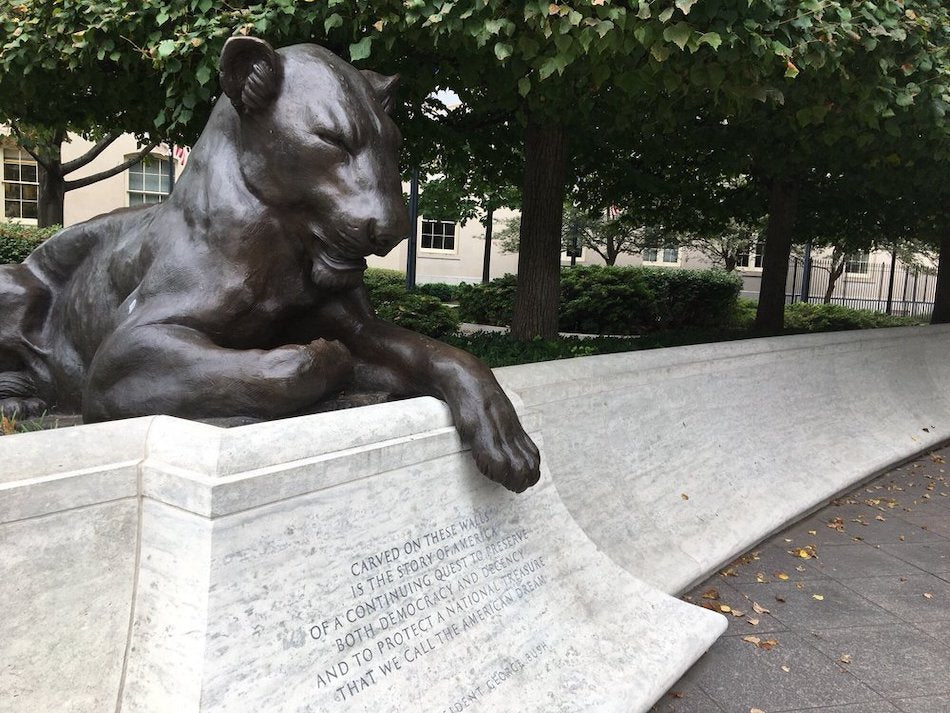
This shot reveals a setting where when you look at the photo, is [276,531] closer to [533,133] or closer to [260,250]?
[260,250]

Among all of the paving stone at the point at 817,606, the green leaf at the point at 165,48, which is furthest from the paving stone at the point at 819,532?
the green leaf at the point at 165,48

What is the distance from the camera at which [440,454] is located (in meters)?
2.78

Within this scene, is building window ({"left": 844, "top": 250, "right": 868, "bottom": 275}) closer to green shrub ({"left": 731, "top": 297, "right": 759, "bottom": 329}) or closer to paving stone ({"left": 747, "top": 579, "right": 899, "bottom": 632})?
green shrub ({"left": 731, "top": 297, "right": 759, "bottom": 329})

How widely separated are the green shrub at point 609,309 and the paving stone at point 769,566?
1094 cm

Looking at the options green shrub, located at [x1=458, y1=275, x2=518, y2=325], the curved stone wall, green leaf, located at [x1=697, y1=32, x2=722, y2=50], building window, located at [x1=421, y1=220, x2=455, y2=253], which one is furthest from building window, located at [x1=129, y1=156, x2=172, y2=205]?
green leaf, located at [x1=697, y1=32, x2=722, y2=50]

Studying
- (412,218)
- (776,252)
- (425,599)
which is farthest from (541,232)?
(412,218)

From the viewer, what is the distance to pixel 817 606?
4160 mm

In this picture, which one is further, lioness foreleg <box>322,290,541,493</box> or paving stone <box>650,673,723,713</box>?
paving stone <box>650,673,723,713</box>

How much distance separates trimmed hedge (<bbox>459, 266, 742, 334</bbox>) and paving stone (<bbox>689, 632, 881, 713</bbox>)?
1147 centimetres

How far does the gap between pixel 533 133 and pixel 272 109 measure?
20.8 feet

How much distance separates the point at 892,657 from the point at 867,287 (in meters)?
39.6

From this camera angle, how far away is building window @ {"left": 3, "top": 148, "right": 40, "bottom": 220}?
24250mm

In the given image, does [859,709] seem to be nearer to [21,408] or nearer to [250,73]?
[250,73]

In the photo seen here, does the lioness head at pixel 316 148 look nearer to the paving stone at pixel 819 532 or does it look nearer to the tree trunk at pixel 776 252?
the paving stone at pixel 819 532
